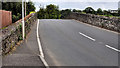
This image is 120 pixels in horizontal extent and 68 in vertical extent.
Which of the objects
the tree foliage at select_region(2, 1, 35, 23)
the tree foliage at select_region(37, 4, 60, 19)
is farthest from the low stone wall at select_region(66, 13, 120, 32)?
the tree foliage at select_region(37, 4, 60, 19)

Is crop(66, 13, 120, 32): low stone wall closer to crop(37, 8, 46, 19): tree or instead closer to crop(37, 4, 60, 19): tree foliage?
crop(37, 8, 46, 19): tree

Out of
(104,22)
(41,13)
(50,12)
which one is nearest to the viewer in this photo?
(104,22)

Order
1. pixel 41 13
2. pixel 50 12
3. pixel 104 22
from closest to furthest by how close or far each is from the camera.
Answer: pixel 104 22
pixel 41 13
pixel 50 12

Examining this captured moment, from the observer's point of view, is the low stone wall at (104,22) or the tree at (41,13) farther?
the tree at (41,13)

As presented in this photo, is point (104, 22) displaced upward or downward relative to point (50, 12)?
upward

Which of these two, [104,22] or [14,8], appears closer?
[104,22]

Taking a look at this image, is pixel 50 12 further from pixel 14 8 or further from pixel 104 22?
pixel 104 22

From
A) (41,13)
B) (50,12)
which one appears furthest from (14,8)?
(50,12)

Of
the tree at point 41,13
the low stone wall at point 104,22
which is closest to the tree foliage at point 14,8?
the low stone wall at point 104,22

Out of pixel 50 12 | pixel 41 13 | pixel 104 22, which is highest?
pixel 104 22

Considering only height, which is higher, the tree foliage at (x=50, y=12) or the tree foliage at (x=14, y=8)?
the tree foliage at (x=14, y=8)

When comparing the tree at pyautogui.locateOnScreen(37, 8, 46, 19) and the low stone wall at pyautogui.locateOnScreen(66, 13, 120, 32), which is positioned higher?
the low stone wall at pyautogui.locateOnScreen(66, 13, 120, 32)

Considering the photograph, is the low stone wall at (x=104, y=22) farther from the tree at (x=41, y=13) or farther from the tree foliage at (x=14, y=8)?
the tree at (x=41, y=13)

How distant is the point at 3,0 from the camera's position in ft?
148
